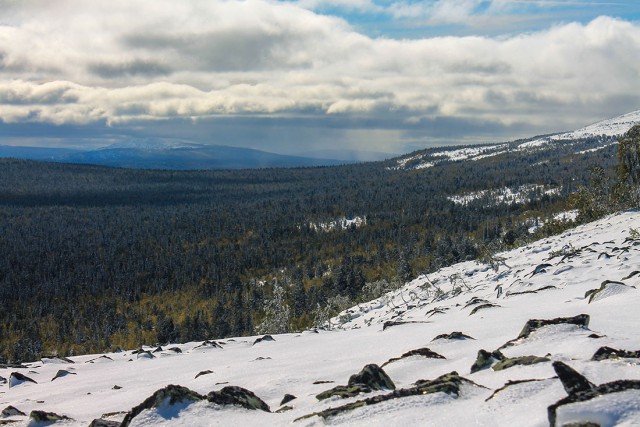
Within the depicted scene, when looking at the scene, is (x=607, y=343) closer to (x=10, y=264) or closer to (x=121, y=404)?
(x=121, y=404)

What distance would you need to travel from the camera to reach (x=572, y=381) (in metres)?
6.15

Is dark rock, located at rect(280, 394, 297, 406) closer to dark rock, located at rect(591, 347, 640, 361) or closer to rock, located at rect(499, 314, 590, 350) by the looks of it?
rock, located at rect(499, 314, 590, 350)

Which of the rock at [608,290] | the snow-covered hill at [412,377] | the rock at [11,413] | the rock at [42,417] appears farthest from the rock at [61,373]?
the rock at [608,290]

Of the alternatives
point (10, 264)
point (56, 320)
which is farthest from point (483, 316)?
point (10, 264)

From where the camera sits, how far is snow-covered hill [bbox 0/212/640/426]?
626 cm

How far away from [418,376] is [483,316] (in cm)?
850

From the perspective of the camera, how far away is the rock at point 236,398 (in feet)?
28.4

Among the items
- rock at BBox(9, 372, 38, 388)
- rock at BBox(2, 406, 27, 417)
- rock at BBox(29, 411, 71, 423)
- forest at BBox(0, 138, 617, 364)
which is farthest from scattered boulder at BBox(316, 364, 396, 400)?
forest at BBox(0, 138, 617, 364)

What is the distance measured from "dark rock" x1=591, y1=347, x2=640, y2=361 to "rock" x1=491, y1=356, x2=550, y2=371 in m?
0.83

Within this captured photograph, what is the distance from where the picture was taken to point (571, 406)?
524cm

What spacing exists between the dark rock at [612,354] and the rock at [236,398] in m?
6.04

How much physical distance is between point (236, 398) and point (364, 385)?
2507 mm

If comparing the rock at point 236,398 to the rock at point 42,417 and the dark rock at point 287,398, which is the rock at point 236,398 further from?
the rock at point 42,417

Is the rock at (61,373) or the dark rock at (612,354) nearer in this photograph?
the dark rock at (612,354)
